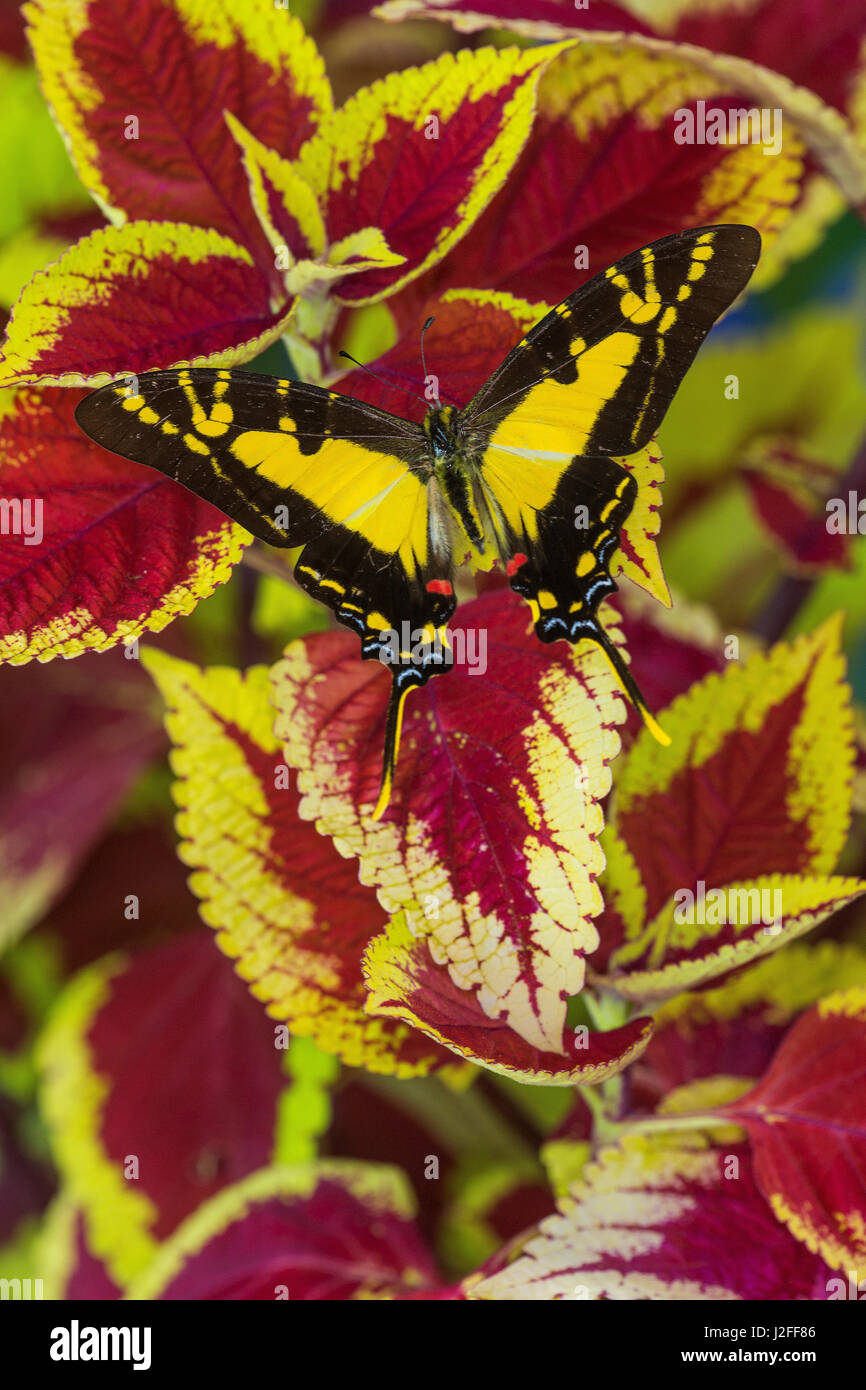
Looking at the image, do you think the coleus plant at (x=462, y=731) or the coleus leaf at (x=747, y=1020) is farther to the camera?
the coleus leaf at (x=747, y=1020)

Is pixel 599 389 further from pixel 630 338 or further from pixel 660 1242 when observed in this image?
pixel 660 1242

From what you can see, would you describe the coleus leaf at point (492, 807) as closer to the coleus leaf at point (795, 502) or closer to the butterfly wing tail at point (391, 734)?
the butterfly wing tail at point (391, 734)

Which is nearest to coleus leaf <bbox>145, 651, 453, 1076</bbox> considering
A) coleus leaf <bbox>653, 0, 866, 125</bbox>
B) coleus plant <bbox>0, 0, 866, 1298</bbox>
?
coleus plant <bbox>0, 0, 866, 1298</bbox>

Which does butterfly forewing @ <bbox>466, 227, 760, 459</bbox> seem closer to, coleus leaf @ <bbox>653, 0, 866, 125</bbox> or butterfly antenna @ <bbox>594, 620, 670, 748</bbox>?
butterfly antenna @ <bbox>594, 620, 670, 748</bbox>

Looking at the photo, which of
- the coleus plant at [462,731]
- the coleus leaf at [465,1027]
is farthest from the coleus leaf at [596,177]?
the coleus leaf at [465,1027]

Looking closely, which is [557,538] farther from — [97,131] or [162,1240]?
[162,1240]

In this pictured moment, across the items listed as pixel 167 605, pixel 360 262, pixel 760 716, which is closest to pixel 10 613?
pixel 167 605

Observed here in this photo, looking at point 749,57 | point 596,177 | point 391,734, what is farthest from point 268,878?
point 749,57
